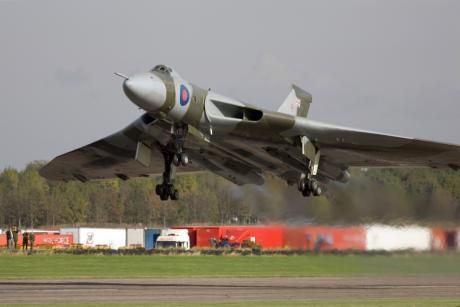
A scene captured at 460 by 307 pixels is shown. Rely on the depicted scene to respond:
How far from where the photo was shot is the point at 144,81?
2042 cm

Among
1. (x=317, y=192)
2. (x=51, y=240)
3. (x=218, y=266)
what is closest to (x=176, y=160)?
(x=317, y=192)

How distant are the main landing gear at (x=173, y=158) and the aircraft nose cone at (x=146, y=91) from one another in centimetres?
170

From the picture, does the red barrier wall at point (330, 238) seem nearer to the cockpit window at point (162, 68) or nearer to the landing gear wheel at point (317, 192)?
the landing gear wheel at point (317, 192)

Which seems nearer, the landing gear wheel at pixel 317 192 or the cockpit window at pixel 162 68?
the cockpit window at pixel 162 68

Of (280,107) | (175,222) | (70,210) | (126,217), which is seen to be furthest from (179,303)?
(70,210)

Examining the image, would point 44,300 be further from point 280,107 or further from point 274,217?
point 280,107

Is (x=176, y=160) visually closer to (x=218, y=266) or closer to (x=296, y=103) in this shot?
(x=296, y=103)

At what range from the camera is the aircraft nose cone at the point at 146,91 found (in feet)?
66.2

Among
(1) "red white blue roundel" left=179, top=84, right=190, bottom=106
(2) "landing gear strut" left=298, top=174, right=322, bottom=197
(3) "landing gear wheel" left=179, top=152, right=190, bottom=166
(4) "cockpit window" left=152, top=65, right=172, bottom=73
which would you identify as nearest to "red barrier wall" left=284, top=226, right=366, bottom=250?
(2) "landing gear strut" left=298, top=174, right=322, bottom=197

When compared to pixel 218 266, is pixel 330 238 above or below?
above

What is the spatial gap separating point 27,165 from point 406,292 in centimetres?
10328

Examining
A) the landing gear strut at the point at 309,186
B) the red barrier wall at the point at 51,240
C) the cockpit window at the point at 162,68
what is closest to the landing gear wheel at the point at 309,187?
the landing gear strut at the point at 309,186

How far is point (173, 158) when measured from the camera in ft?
77.3

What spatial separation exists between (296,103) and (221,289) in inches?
279
